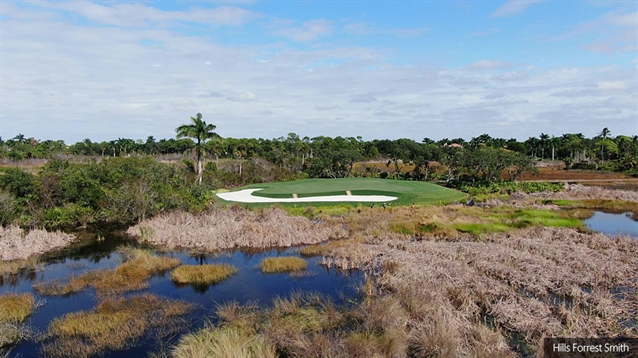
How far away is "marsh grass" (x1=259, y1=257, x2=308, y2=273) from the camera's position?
18391 mm

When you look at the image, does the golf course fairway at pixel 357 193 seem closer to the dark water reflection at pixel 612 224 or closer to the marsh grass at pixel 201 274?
the dark water reflection at pixel 612 224

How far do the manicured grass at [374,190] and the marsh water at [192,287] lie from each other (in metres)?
19.0

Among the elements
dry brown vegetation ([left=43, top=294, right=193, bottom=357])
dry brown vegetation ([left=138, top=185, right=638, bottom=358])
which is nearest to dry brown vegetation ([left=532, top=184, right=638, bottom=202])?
dry brown vegetation ([left=138, top=185, right=638, bottom=358])

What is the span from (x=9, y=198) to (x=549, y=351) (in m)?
27.5

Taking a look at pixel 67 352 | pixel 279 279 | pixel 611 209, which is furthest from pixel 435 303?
pixel 611 209

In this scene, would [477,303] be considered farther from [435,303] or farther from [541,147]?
[541,147]

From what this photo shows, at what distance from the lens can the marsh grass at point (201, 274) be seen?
665 inches

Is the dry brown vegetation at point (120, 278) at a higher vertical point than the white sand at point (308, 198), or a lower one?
lower

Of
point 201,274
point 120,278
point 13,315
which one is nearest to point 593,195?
point 201,274

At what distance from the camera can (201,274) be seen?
57.0 feet

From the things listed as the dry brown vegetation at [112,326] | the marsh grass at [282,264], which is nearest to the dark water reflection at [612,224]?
the marsh grass at [282,264]

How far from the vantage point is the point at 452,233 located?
23922 mm

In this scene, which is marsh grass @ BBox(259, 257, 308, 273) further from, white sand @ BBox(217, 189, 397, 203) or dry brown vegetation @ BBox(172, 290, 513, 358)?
white sand @ BBox(217, 189, 397, 203)

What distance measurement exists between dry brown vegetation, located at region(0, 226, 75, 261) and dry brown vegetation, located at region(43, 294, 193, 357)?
9.26 meters
